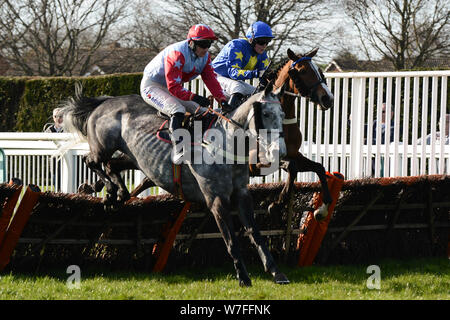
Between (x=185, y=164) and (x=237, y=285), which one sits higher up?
(x=185, y=164)

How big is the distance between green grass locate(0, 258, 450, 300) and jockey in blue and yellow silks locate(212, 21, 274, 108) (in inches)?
63.5

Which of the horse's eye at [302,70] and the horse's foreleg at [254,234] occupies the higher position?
the horse's eye at [302,70]

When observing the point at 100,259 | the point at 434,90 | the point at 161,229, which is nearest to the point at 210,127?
the point at 161,229

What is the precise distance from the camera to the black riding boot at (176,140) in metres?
5.24

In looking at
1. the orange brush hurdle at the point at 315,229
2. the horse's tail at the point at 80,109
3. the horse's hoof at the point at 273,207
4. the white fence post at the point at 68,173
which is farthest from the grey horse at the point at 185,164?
the white fence post at the point at 68,173

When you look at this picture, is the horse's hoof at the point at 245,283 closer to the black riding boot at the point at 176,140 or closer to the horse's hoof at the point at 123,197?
the black riding boot at the point at 176,140

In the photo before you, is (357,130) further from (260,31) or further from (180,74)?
(180,74)

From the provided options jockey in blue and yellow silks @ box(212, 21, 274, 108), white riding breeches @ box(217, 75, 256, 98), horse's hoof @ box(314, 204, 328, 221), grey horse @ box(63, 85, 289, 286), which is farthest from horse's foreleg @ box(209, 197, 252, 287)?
white riding breeches @ box(217, 75, 256, 98)

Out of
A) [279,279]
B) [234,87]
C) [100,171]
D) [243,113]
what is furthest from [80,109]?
[279,279]

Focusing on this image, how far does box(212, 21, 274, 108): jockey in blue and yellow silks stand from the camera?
229 inches

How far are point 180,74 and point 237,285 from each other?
5.73 feet

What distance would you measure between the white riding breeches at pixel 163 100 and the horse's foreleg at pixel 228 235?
86cm

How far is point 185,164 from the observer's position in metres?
5.34

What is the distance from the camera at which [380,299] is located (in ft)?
14.4
